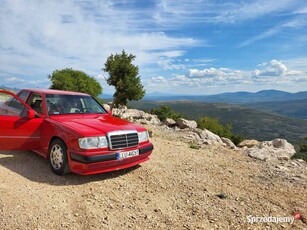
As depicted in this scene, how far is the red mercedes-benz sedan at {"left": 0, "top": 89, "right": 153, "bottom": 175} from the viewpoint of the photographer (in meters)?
5.48

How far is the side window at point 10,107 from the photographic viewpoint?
22.0ft

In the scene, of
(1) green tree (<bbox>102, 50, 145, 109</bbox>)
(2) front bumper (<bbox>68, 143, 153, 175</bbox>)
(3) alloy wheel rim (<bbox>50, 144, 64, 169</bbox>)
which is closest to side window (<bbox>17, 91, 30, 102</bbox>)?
(3) alloy wheel rim (<bbox>50, 144, 64, 169</bbox>)

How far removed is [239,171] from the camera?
287 inches

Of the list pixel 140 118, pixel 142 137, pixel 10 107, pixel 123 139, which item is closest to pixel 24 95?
pixel 10 107

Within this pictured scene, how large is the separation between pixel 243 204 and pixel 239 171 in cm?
220

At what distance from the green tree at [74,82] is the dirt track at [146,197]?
3878 centimetres

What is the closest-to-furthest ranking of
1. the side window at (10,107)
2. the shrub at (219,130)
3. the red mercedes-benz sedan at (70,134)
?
the red mercedes-benz sedan at (70,134) → the side window at (10,107) → the shrub at (219,130)

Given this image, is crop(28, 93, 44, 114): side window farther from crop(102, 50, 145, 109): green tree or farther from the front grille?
crop(102, 50, 145, 109): green tree

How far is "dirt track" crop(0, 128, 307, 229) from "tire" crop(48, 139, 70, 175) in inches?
8.0

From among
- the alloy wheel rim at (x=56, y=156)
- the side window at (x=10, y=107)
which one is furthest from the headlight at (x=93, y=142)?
the side window at (x=10, y=107)

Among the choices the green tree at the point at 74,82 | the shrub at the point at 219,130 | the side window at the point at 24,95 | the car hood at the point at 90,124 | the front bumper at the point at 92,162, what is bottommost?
the shrub at the point at 219,130

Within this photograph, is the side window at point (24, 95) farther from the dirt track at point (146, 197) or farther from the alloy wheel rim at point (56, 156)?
the alloy wheel rim at point (56, 156)

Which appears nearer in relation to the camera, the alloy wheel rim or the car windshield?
the alloy wheel rim

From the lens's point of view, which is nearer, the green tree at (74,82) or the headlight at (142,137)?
the headlight at (142,137)
